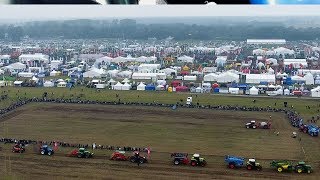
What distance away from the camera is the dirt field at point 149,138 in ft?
12.1

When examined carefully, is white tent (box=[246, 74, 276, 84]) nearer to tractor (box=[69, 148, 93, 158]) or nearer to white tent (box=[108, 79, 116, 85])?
white tent (box=[108, 79, 116, 85])

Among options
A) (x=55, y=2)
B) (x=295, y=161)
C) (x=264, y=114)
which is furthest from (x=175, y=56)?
(x=55, y=2)

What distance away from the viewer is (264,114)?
5.71 meters

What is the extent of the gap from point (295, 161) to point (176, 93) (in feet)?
11.3

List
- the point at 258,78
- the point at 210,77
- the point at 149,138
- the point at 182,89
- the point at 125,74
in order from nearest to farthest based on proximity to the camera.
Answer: the point at 149,138 → the point at 182,89 → the point at 258,78 → the point at 210,77 → the point at 125,74

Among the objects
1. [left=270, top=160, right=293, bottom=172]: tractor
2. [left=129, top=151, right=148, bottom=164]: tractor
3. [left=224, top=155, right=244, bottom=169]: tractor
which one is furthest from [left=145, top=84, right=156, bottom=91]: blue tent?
[left=270, top=160, right=293, bottom=172]: tractor

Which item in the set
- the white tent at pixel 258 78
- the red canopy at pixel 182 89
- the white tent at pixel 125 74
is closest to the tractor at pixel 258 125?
the red canopy at pixel 182 89

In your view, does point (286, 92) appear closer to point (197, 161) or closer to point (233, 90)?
point (233, 90)

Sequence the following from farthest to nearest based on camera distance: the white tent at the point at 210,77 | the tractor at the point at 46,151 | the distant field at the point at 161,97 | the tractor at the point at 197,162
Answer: the white tent at the point at 210,77 → the distant field at the point at 161,97 → the tractor at the point at 46,151 → the tractor at the point at 197,162

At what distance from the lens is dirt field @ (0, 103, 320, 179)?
370 cm

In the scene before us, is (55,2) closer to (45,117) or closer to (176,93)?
(45,117)

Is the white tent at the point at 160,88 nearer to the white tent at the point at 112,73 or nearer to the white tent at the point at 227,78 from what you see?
the white tent at the point at 227,78

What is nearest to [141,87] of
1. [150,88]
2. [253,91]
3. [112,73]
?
[150,88]

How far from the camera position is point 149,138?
15.2 feet
